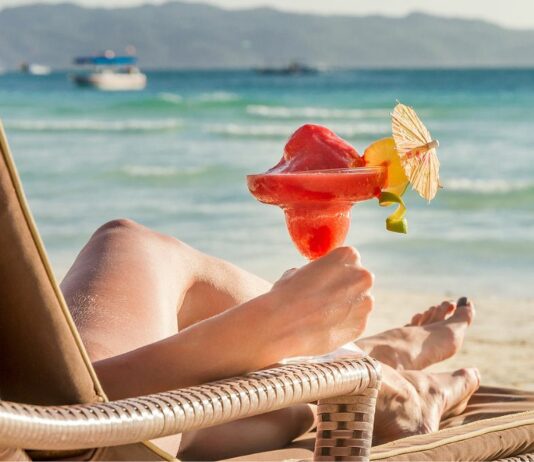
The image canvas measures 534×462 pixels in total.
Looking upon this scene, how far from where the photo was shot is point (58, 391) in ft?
5.05

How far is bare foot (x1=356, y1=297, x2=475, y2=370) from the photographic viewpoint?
9.29ft

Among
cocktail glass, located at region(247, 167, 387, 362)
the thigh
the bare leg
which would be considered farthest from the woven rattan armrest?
the thigh

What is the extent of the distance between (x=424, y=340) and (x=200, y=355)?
1.35m

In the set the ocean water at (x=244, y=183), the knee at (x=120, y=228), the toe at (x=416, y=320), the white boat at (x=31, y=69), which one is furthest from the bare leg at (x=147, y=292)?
the white boat at (x=31, y=69)

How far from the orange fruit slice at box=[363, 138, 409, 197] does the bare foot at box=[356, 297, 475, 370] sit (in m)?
0.86

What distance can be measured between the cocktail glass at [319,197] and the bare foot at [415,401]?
0.43 metres

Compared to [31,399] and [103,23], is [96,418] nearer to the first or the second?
[31,399]

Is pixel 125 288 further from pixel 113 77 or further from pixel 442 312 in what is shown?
pixel 113 77

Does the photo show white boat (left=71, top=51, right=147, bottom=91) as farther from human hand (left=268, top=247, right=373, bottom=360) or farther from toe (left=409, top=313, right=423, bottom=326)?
human hand (left=268, top=247, right=373, bottom=360)

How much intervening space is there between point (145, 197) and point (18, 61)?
225ft

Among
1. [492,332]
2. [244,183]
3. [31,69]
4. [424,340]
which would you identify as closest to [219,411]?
[424,340]

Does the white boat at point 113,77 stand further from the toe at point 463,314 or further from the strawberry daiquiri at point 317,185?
the strawberry daiquiri at point 317,185

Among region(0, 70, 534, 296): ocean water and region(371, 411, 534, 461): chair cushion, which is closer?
region(371, 411, 534, 461): chair cushion

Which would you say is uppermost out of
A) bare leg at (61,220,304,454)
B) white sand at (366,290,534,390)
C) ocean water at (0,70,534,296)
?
bare leg at (61,220,304,454)
